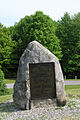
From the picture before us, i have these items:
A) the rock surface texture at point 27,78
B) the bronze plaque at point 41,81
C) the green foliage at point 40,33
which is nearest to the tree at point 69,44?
the green foliage at point 40,33

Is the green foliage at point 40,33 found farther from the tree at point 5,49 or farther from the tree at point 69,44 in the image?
the tree at point 69,44

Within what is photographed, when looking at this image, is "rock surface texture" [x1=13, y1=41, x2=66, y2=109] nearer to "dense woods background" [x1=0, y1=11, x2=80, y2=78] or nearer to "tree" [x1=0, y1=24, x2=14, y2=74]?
"dense woods background" [x1=0, y1=11, x2=80, y2=78]

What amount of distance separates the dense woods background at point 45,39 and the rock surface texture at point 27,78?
21.1 m

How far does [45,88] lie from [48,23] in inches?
953

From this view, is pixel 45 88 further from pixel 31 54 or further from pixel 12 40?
pixel 12 40

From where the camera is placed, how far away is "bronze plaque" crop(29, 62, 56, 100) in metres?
8.48

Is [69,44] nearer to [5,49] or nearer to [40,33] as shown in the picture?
[40,33]

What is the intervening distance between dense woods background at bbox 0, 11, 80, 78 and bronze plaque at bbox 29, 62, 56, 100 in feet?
69.6

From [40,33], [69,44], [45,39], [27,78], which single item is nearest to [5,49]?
[40,33]

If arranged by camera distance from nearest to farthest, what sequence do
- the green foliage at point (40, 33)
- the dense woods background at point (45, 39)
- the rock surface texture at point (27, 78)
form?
the rock surface texture at point (27, 78) → the green foliage at point (40, 33) → the dense woods background at point (45, 39)

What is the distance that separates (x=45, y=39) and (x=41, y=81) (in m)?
22.5

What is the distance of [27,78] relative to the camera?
27.5 feet

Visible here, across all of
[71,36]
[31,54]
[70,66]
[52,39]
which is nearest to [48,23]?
[52,39]

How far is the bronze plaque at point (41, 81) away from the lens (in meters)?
8.48
